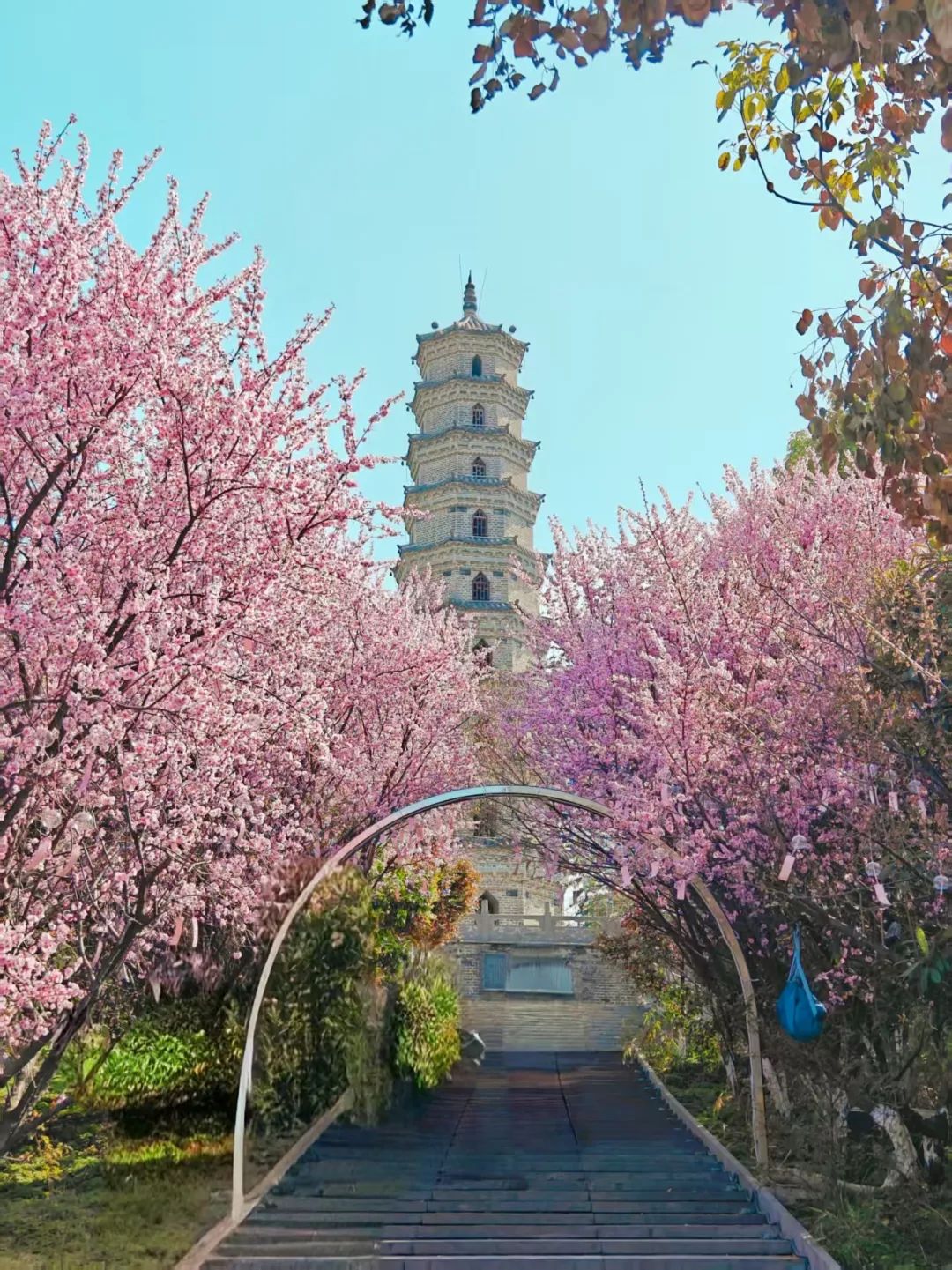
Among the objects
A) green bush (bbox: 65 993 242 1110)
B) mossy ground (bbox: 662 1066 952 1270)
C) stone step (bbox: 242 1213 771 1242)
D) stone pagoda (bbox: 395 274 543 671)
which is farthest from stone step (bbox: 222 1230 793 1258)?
stone pagoda (bbox: 395 274 543 671)

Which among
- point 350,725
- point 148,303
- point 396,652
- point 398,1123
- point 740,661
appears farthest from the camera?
point 396,652

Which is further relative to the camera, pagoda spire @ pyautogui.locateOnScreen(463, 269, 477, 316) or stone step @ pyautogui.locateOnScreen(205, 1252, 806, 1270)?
pagoda spire @ pyautogui.locateOnScreen(463, 269, 477, 316)

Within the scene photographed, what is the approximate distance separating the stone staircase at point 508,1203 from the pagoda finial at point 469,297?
38740 millimetres

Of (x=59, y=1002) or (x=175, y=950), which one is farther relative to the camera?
(x=175, y=950)

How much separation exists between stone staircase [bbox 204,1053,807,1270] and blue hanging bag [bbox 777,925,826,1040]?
1.53 metres

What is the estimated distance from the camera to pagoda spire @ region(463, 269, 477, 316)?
47688mm

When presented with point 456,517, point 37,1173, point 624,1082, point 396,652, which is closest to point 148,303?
point 37,1173

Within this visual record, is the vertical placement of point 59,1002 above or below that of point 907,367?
below

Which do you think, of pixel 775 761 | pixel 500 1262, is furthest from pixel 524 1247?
pixel 775 761

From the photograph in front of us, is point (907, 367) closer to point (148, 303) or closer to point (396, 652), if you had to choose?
point (148, 303)

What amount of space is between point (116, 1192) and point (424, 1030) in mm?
5856

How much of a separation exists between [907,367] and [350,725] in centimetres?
1058

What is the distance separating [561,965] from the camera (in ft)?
99.3

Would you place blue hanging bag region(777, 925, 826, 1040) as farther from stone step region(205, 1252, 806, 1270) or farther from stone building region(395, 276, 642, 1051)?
stone building region(395, 276, 642, 1051)
